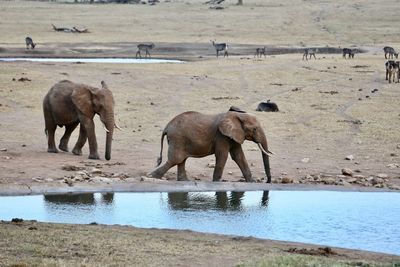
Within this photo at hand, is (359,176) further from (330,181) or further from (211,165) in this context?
(211,165)

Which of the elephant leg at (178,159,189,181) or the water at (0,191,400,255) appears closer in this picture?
the water at (0,191,400,255)

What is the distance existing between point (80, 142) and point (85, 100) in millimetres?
885

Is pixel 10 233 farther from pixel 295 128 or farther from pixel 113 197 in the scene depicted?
pixel 295 128

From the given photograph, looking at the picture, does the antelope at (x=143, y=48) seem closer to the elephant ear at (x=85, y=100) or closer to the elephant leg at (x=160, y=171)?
the elephant ear at (x=85, y=100)

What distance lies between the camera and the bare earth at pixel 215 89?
18.6 m

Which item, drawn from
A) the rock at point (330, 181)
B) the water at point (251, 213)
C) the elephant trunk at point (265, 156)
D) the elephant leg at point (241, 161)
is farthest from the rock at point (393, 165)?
the elephant leg at point (241, 161)

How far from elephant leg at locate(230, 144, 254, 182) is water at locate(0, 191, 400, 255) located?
91cm

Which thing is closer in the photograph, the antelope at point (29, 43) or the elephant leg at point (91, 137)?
the elephant leg at point (91, 137)

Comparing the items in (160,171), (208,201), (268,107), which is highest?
(160,171)

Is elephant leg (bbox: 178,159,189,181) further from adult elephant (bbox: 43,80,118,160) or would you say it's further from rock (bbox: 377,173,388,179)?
rock (bbox: 377,173,388,179)

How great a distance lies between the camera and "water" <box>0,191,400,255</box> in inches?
525

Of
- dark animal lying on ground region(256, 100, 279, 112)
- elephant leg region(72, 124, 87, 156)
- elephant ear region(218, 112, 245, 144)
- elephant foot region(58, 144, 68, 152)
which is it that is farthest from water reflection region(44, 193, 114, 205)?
dark animal lying on ground region(256, 100, 279, 112)

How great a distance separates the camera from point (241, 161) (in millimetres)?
17469

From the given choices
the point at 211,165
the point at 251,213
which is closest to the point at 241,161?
the point at 211,165
